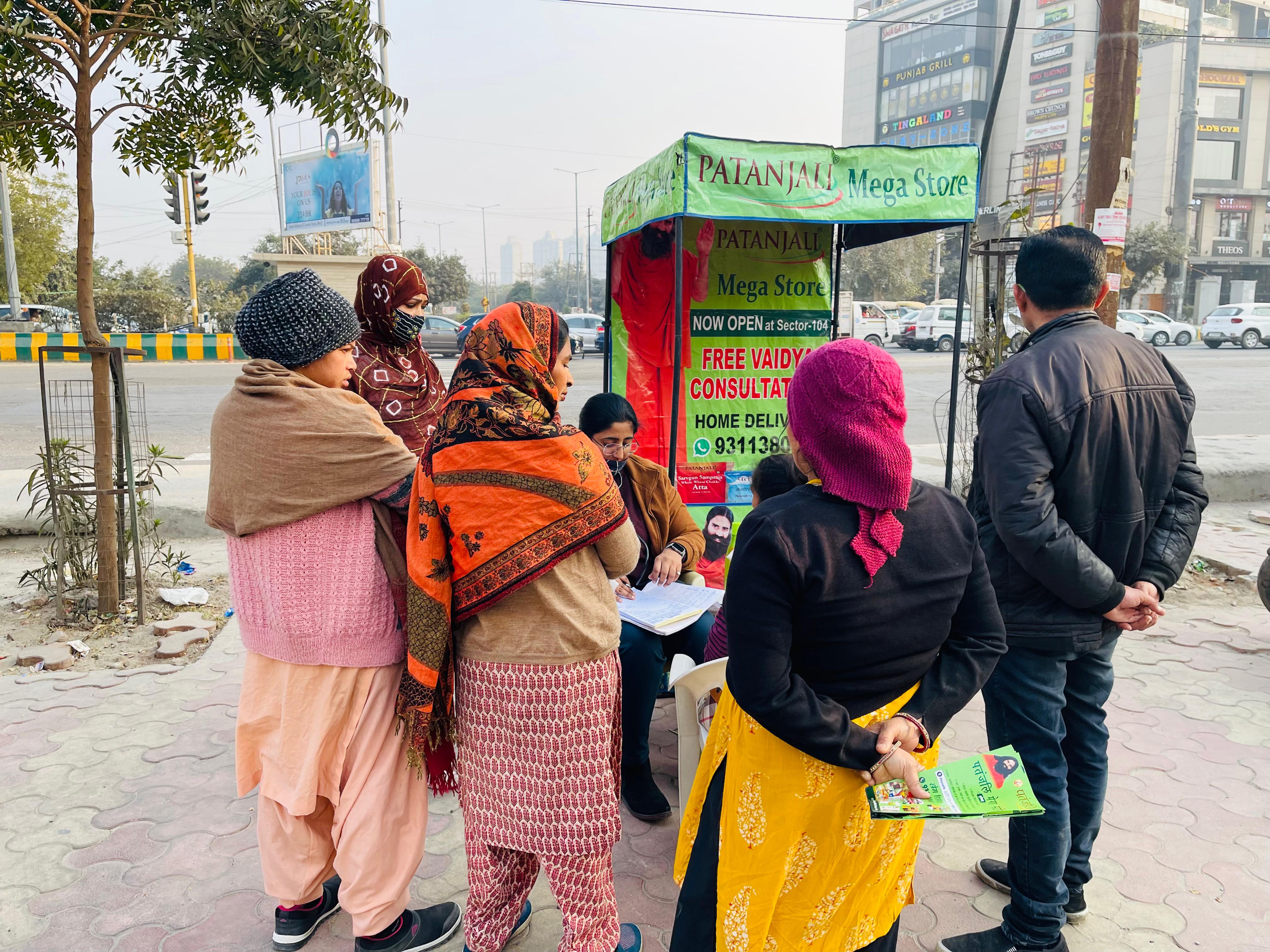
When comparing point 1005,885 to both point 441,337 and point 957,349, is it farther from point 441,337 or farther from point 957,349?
point 441,337

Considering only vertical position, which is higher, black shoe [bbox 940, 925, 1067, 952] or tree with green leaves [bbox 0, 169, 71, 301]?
tree with green leaves [bbox 0, 169, 71, 301]

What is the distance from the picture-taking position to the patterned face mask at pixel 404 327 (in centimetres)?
Result: 270

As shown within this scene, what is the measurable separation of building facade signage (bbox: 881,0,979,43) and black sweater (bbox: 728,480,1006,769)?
255 ft

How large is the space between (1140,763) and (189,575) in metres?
5.03

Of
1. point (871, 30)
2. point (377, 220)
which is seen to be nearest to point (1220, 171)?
point (871, 30)

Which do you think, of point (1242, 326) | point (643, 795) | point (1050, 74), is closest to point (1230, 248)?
point (1050, 74)

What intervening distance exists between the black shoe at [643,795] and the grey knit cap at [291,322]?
1701 mm

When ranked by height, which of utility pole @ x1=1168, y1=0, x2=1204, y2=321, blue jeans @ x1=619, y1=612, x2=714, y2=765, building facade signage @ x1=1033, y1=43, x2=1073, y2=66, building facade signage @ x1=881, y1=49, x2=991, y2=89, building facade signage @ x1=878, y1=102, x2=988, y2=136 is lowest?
blue jeans @ x1=619, y1=612, x2=714, y2=765

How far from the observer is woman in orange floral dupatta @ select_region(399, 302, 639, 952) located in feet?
5.86

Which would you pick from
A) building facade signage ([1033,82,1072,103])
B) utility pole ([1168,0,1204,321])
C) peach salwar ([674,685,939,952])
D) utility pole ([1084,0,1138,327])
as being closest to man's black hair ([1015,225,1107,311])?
peach salwar ([674,685,939,952])

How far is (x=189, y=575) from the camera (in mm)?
5234

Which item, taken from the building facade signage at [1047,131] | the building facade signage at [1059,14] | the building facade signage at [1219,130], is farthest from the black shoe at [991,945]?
the building facade signage at [1059,14]

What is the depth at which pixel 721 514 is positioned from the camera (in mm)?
4418

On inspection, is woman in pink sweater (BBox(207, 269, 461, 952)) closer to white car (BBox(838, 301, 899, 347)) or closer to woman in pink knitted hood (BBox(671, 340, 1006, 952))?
woman in pink knitted hood (BBox(671, 340, 1006, 952))
